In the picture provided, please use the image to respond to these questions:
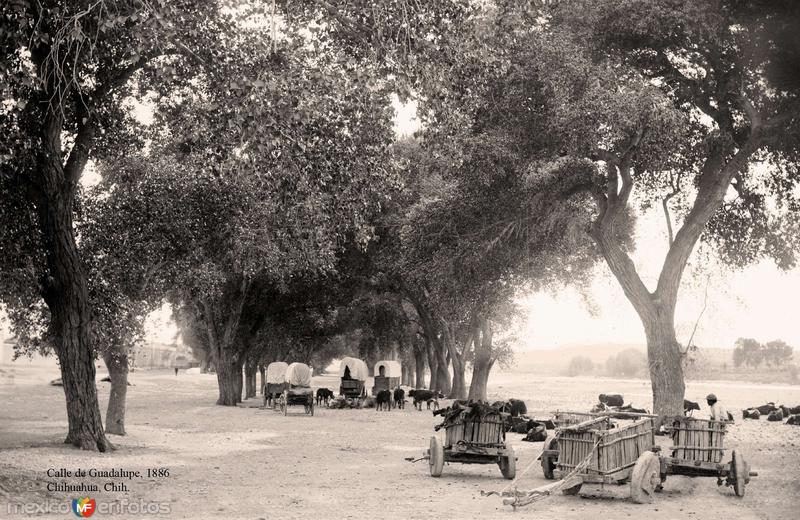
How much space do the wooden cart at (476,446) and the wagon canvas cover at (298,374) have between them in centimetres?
2071

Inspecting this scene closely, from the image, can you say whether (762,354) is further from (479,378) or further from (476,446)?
(476,446)

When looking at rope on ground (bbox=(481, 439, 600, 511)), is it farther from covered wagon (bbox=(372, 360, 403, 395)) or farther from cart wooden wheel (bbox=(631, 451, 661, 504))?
covered wagon (bbox=(372, 360, 403, 395))

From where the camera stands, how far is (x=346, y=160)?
12.6 meters

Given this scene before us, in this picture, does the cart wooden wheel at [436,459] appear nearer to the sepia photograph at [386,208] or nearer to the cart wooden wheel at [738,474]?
the sepia photograph at [386,208]

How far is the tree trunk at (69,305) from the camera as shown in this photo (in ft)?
47.2

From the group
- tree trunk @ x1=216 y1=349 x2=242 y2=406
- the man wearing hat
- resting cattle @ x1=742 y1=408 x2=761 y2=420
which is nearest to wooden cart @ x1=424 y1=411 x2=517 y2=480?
the man wearing hat

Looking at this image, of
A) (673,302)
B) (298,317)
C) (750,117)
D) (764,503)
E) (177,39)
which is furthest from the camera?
(298,317)

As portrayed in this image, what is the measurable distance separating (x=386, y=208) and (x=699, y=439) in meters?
20.5

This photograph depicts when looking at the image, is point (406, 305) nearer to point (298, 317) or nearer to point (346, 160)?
point (298, 317)

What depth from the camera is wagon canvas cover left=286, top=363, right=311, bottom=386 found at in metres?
34.2

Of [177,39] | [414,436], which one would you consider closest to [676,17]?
[177,39]

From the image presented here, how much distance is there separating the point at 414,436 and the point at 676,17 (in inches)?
540

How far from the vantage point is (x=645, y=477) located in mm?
11820

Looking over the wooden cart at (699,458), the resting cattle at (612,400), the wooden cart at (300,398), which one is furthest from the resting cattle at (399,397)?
the wooden cart at (699,458)
